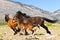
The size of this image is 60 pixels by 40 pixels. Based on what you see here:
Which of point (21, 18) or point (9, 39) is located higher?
point (21, 18)

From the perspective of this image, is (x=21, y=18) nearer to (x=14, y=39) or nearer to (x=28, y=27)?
(x=28, y=27)

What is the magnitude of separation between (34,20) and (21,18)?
3.43 feet

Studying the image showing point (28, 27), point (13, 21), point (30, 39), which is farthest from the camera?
point (13, 21)

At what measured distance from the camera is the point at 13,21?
18.1 meters

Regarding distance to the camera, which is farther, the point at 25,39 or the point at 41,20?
the point at 41,20

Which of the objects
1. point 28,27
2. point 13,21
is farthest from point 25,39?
point 13,21

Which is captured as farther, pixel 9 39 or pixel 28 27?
pixel 28 27

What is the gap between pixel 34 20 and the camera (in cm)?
1695

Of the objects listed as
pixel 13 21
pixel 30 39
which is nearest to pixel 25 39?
pixel 30 39

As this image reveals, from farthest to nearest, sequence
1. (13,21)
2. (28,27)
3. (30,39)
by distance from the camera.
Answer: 1. (13,21)
2. (28,27)
3. (30,39)

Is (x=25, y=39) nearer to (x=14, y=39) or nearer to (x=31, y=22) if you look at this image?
(x=14, y=39)

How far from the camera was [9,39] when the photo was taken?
1576 centimetres

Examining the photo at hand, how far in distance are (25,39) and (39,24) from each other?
7.34ft

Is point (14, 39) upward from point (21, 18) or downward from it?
downward
